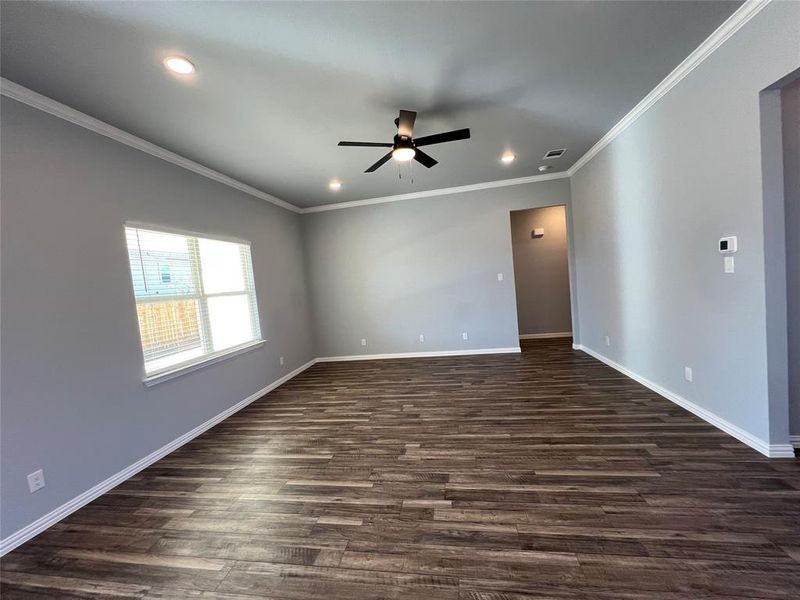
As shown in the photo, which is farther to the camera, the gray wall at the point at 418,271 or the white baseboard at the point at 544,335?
the white baseboard at the point at 544,335

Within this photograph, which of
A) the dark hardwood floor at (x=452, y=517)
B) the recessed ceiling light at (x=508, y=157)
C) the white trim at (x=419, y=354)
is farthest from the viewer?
the white trim at (x=419, y=354)

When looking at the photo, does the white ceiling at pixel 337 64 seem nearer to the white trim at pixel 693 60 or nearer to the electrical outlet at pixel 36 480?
the white trim at pixel 693 60

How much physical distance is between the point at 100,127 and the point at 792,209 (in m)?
4.98

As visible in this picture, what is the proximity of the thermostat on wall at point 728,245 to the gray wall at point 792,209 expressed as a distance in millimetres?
233

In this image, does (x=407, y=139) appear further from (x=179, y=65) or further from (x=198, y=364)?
(x=198, y=364)

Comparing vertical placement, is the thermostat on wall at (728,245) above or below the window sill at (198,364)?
above

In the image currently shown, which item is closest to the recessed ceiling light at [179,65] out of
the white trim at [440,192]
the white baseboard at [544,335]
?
the white trim at [440,192]

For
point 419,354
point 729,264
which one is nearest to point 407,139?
point 729,264

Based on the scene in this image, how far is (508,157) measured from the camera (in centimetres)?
392

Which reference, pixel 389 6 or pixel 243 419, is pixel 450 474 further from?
pixel 389 6

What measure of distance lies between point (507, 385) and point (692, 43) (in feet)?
10.9

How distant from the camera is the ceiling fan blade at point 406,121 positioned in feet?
7.72

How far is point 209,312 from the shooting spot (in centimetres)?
353

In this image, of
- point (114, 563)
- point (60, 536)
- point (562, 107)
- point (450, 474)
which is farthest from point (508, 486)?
point (562, 107)
